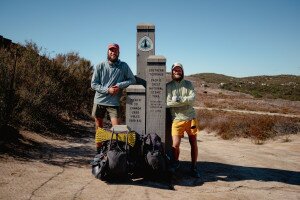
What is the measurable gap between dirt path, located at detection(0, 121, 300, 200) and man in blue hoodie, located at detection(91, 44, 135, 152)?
0.99 metres

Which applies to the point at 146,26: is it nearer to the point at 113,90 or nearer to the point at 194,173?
the point at 113,90

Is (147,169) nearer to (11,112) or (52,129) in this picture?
(11,112)

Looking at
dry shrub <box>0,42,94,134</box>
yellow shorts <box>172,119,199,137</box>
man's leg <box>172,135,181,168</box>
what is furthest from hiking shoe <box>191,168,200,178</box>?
dry shrub <box>0,42,94,134</box>

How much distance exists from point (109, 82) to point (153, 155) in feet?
5.11

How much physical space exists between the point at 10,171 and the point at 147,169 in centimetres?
226

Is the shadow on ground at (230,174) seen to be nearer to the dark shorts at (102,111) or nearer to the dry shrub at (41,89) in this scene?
the dark shorts at (102,111)

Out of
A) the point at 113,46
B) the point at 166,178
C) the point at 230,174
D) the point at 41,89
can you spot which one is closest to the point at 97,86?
the point at 113,46

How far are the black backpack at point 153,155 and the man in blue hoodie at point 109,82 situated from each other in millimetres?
731

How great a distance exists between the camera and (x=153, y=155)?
18.1ft

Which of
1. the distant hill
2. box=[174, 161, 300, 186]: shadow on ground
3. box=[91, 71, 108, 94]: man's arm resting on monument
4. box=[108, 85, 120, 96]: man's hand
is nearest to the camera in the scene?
box=[108, 85, 120, 96]: man's hand

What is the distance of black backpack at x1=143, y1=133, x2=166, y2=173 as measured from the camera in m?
5.52

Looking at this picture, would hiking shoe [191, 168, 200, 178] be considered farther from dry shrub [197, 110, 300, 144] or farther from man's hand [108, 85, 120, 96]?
dry shrub [197, 110, 300, 144]

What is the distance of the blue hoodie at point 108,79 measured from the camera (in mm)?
5965

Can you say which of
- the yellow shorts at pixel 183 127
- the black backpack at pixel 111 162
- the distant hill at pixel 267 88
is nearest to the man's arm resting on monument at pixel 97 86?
the black backpack at pixel 111 162
